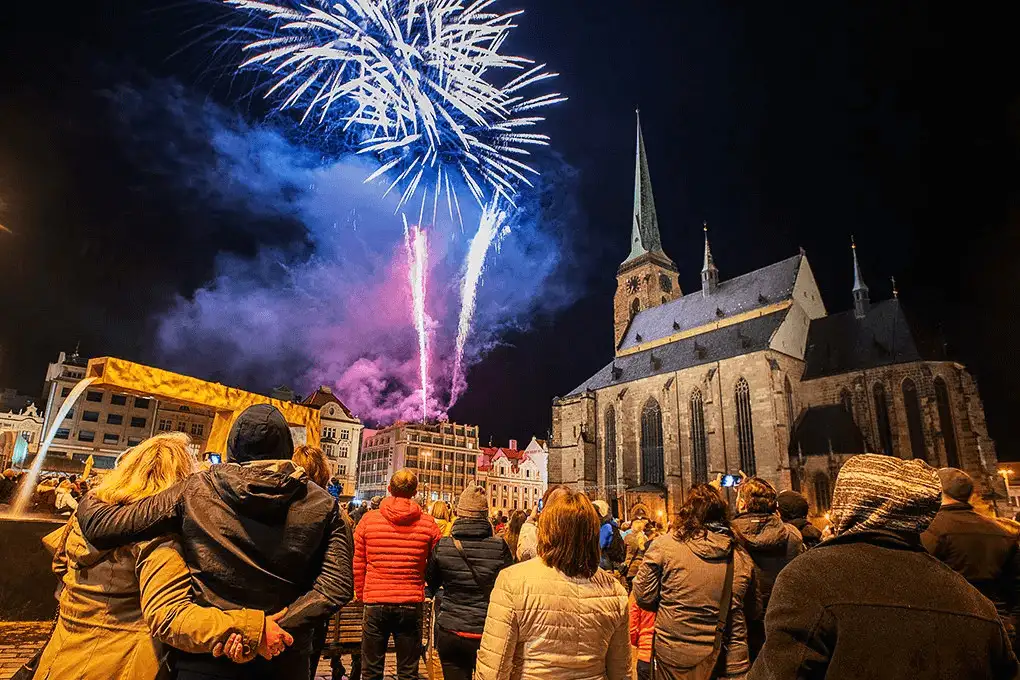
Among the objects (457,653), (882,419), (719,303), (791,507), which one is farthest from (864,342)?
(457,653)

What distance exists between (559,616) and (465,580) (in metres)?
1.75

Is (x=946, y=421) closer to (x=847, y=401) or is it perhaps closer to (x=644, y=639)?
(x=847, y=401)

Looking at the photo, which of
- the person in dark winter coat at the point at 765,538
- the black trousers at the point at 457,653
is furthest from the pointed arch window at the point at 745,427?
the black trousers at the point at 457,653

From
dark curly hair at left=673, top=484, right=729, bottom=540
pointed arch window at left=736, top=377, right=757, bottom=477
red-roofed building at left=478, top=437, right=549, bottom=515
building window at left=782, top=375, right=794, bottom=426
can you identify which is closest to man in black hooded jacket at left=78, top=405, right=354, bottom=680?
dark curly hair at left=673, top=484, right=729, bottom=540

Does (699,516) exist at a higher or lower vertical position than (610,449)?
lower

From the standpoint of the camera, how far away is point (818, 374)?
114 ft

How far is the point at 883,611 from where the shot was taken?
1568 mm

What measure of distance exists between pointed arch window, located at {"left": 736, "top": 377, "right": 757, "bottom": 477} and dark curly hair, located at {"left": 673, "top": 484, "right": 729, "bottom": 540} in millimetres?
32332

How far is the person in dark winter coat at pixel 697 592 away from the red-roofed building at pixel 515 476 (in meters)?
64.8

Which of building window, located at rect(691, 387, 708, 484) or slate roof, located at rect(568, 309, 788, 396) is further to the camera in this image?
building window, located at rect(691, 387, 708, 484)

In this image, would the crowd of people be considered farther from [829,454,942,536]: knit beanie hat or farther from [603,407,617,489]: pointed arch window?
[603,407,617,489]: pointed arch window

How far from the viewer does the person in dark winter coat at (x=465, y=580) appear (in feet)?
12.5

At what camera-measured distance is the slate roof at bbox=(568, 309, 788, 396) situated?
35.6m

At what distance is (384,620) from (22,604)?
536cm
